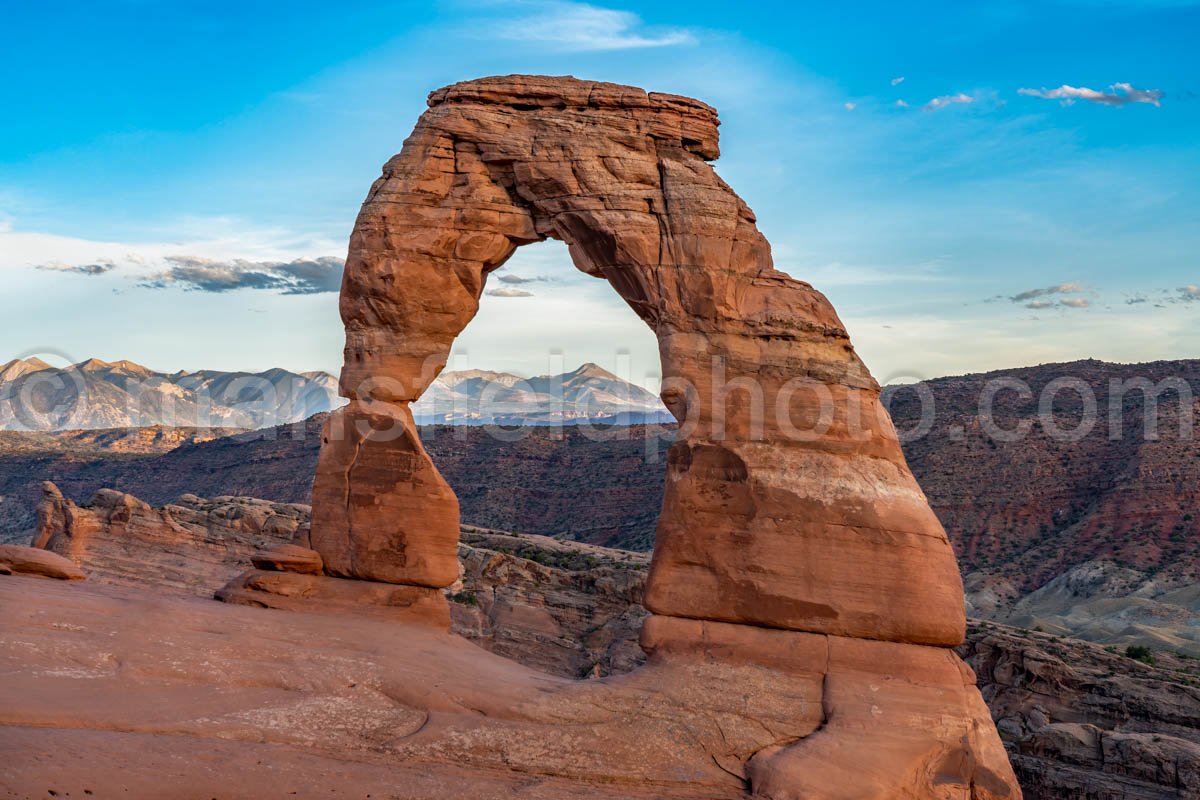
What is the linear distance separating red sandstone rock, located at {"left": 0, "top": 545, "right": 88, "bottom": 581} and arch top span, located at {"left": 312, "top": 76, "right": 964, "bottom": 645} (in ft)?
12.4

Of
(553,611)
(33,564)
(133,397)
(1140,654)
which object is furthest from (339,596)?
(133,397)

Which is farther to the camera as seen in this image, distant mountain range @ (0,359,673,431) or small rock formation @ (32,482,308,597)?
distant mountain range @ (0,359,673,431)

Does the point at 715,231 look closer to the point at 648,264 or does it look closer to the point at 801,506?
the point at 648,264

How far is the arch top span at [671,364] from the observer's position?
53.7 ft

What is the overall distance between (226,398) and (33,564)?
156929 mm

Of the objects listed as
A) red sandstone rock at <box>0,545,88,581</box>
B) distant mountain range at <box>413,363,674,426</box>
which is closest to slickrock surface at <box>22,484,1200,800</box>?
red sandstone rock at <box>0,545,88,581</box>

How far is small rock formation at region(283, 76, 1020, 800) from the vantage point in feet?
49.4

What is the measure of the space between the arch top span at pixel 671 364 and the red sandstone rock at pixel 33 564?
3.79 metres

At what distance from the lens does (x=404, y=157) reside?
63.4 feet

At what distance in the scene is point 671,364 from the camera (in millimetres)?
17453

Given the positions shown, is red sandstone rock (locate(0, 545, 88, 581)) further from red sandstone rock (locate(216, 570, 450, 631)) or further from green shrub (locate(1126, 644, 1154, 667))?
green shrub (locate(1126, 644, 1154, 667))

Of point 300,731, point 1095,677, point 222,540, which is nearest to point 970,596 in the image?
point 1095,677

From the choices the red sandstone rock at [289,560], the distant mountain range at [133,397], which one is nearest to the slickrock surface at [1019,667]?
the red sandstone rock at [289,560]

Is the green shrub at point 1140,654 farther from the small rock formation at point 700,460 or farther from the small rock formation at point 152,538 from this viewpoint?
the small rock formation at point 152,538
